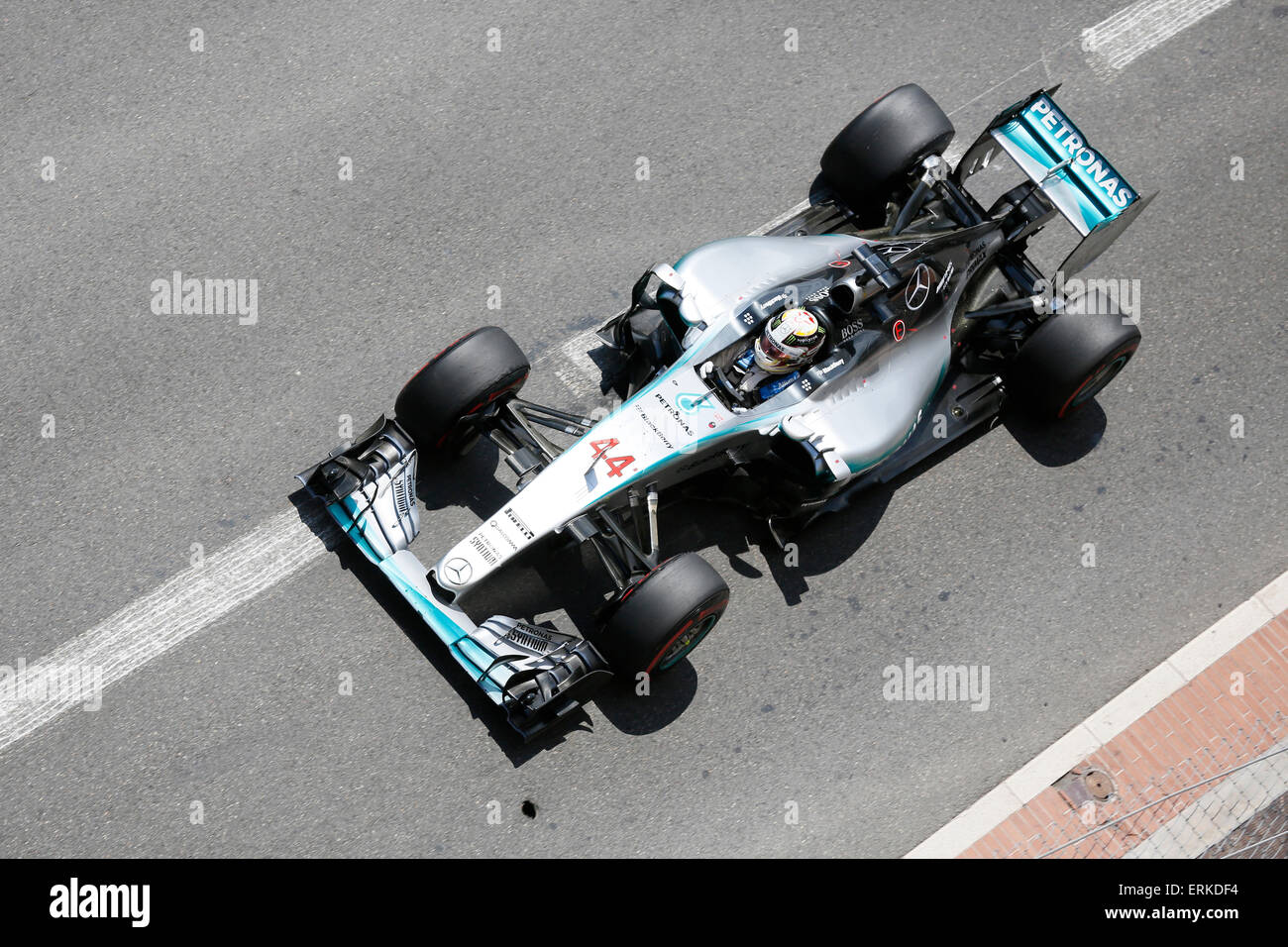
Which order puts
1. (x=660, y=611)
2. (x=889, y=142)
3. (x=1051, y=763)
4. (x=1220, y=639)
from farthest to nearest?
(x=889, y=142)
(x=1220, y=639)
(x=1051, y=763)
(x=660, y=611)

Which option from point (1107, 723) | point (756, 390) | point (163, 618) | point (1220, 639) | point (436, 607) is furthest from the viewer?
point (1220, 639)

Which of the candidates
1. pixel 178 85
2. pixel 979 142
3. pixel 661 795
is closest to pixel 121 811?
pixel 661 795

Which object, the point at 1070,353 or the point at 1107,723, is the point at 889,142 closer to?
the point at 1070,353

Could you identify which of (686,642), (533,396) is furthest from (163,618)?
(686,642)

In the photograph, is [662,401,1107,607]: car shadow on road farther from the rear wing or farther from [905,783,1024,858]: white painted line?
the rear wing

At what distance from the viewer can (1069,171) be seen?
26.1 ft

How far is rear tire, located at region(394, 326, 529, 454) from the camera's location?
7.38 m

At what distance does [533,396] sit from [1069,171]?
3.67 metres

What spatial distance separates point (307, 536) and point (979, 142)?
499 cm

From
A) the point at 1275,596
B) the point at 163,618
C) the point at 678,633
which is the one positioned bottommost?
the point at 1275,596

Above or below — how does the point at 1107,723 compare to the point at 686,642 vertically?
below

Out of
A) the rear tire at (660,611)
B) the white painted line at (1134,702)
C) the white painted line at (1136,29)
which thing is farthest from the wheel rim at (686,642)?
the white painted line at (1136,29)

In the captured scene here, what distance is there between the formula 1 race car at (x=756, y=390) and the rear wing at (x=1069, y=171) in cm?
1

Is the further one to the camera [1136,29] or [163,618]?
[1136,29]
